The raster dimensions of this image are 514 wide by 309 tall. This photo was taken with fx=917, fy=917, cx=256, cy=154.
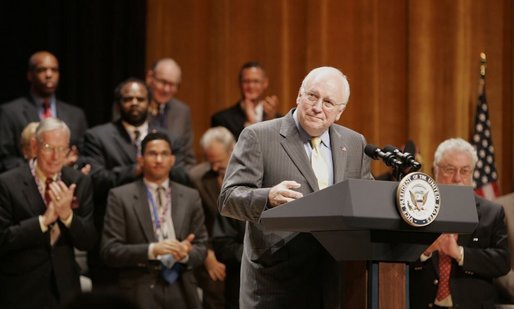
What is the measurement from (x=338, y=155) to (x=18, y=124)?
11.5ft

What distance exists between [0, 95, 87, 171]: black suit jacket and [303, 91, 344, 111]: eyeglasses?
10.3 ft

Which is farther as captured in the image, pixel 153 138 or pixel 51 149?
pixel 153 138

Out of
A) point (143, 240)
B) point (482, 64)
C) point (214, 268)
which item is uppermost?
point (482, 64)

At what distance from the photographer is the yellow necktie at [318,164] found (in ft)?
11.5

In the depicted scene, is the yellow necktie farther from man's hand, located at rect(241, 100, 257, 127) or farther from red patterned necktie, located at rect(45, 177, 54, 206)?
man's hand, located at rect(241, 100, 257, 127)

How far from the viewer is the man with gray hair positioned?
4941 millimetres

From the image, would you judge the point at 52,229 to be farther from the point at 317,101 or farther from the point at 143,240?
the point at 317,101

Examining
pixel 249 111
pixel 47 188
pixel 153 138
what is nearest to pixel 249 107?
pixel 249 111

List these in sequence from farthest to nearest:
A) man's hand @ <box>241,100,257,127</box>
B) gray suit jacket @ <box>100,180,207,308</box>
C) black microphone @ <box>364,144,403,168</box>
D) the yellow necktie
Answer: man's hand @ <box>241,100,257,127</box>, gray suit jacket @ <box>100,180,207,308</box>, the yellow necktie, black microphone @ <box>364,144,403,168</box>

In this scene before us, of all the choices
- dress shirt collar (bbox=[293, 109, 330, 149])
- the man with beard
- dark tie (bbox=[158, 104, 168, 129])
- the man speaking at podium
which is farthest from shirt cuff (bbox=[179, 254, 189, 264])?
dress shirt collar (bbox=[293, 109, 330, 149])

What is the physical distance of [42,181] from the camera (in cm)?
550

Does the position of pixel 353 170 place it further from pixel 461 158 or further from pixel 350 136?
pixel 461 158

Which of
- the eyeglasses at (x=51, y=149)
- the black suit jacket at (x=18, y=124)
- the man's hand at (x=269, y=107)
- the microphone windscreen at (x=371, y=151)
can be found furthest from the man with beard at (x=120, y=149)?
the microphone windscreen at (x=371, y=151)

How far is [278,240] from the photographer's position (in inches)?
135
